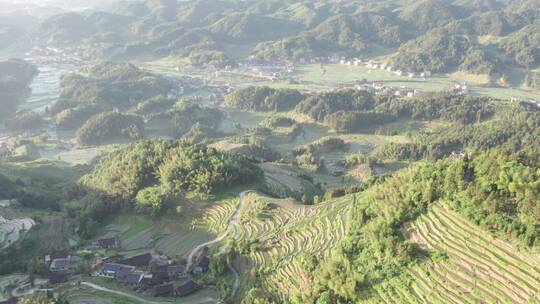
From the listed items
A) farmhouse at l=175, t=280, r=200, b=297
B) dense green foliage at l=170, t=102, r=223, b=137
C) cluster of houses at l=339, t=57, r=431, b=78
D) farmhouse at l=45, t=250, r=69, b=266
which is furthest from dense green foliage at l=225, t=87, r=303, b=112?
farmhouse at l=175, t=280, r=200, b=297

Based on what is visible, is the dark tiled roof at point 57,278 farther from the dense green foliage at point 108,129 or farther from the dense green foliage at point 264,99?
the dense green foliage at point 264,99

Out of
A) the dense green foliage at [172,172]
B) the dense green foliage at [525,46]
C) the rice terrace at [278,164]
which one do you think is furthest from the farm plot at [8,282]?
the dense green foliage at [525,46]

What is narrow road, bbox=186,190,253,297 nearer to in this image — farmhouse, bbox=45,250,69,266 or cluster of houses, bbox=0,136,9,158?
farmhouse, bbox=45,250,69,266

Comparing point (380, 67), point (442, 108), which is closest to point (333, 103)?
point (442, 108)

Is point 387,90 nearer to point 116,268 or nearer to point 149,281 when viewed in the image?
point 116,268

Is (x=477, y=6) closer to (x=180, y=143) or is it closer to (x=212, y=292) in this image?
(x=180, y=143)

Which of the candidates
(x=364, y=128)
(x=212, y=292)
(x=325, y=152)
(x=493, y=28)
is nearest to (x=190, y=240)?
(x=212, y=292)

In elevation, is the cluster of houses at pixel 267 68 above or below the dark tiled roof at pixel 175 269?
above
